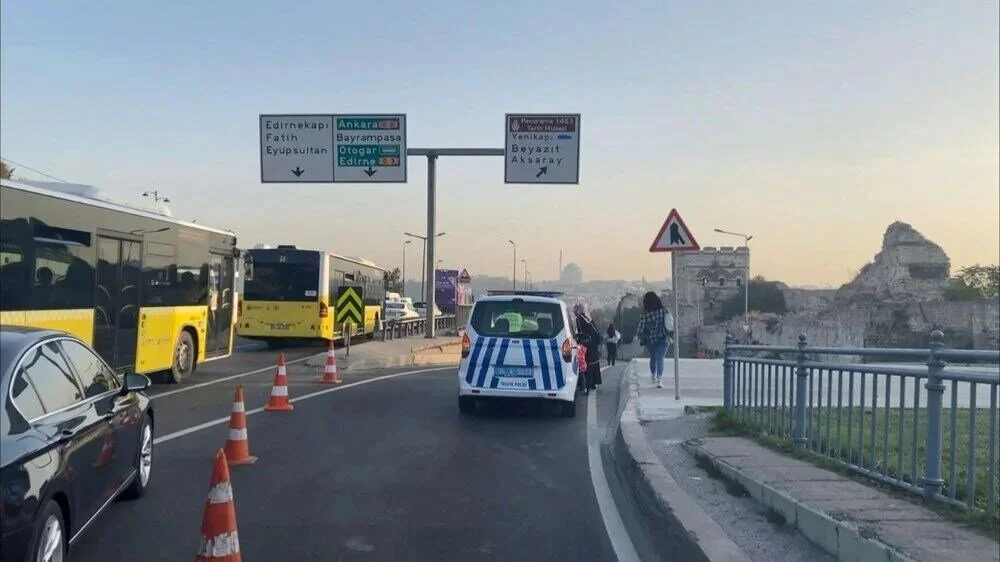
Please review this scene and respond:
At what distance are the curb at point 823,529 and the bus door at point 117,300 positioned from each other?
396 inches

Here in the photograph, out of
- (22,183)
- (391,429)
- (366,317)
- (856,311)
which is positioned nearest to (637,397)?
(391,429)

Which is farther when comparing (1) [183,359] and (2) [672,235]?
(1) [183,359]

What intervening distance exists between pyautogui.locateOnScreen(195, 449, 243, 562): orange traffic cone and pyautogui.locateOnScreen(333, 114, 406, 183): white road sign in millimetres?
19739

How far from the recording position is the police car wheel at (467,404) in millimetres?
12820

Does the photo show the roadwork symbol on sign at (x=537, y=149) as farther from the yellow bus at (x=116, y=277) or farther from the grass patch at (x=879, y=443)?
the grass patch at (x=879, y=443)

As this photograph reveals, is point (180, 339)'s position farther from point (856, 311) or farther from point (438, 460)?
point (856, 311)

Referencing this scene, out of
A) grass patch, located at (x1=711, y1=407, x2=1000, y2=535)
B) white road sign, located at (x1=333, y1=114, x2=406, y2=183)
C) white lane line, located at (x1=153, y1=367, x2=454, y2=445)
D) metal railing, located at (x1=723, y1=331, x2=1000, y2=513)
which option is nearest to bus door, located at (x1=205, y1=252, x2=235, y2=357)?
white lane line, located at (x1=153, y1=367, x2=454, y2=445)

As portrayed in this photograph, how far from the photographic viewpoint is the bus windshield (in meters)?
26.2

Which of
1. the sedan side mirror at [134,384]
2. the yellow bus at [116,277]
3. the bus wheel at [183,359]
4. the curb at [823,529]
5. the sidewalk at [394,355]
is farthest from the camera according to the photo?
the sidewalk at [394,355]

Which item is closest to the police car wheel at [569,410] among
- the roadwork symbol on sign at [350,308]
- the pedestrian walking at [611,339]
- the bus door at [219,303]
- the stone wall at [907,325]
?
the bus door at [219,303]

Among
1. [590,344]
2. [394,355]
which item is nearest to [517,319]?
[590,344]

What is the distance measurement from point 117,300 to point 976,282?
50624 mm

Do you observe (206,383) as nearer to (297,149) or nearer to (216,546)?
(297,149)

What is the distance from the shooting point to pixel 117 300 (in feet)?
44.9
